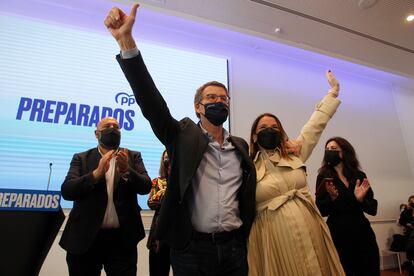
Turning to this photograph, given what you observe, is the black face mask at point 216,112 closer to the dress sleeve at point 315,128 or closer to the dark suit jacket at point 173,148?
the dark suit jacket at point 173,148

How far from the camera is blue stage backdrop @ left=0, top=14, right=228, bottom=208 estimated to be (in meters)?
2.65

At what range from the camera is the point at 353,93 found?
5.02 m

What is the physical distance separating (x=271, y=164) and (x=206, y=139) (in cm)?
46

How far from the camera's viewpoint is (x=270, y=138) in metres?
1.52

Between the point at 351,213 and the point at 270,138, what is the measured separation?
1002mm

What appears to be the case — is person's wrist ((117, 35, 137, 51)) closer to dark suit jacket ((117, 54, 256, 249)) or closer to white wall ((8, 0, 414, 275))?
dark suit jacket ((117, 54, 256, 249))

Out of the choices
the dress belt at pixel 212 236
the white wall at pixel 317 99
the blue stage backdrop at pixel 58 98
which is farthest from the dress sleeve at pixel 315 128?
the white wall at pixel 317 99

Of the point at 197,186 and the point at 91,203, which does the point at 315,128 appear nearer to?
the point at 197,186

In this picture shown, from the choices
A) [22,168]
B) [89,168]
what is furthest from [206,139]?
[22,168]

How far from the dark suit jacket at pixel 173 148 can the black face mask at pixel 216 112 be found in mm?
110

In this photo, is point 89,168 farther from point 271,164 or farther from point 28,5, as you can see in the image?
point 28,5

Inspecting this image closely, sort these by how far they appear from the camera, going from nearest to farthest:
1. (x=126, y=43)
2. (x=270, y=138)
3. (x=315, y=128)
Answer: (x=126, y=43)
(x=270, y=138)
(x=315, y=128)

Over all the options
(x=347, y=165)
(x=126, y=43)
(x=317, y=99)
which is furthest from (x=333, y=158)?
(x=317, y=99)

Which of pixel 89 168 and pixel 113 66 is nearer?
pixel 89 168
